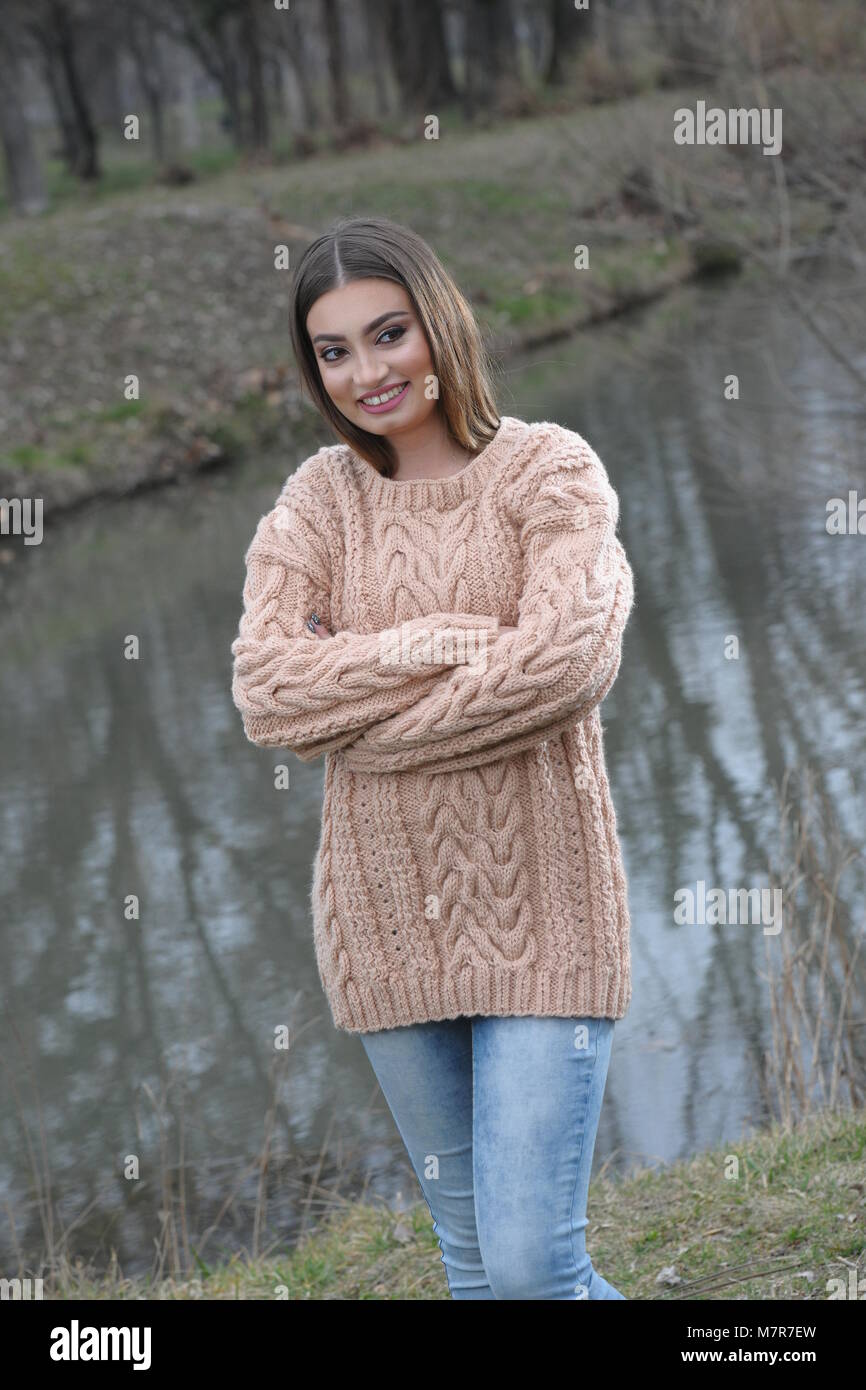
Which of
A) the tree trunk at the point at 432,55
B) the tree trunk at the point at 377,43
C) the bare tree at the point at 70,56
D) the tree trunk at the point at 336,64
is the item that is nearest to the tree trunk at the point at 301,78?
the tree trunk at the point at 336,64

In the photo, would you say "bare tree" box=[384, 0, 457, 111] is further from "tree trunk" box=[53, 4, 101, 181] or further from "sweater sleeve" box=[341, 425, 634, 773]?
"sweater sleeve" box=[341, 425, 634, 773]

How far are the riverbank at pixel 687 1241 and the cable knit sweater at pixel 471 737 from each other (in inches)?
39.5

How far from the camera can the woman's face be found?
254cm

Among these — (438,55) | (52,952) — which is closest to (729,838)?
(52,952)

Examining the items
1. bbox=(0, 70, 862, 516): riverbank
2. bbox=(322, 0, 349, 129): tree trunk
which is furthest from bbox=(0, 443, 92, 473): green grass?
bbox=(322, 0, 349, 129): tree trunk

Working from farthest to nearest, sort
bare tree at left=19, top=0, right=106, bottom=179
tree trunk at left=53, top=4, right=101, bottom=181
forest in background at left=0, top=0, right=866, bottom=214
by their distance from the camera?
tree trunk at left=53, top=4, right=101, bottom=181, bare tree at left=19, top=0, right=106, bottom=179, forest in background at left=0, top=0, right=866, bottom=214

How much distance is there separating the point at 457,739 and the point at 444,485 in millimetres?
419

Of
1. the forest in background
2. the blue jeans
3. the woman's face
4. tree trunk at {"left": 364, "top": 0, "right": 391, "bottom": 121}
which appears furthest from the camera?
tree trunk at {"left": 364, "top": 0, "right": 391, "bottom": 121}

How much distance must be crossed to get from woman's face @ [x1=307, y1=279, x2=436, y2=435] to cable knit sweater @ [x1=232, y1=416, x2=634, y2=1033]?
12 centimetres

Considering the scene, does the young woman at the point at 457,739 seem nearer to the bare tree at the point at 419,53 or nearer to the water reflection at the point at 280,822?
the water reflection at the point at 280,822

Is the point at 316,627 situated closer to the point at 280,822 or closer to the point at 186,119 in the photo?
the point at 280,822

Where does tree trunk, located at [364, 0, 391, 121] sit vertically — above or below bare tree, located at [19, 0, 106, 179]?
above

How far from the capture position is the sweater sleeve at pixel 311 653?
2.49m
